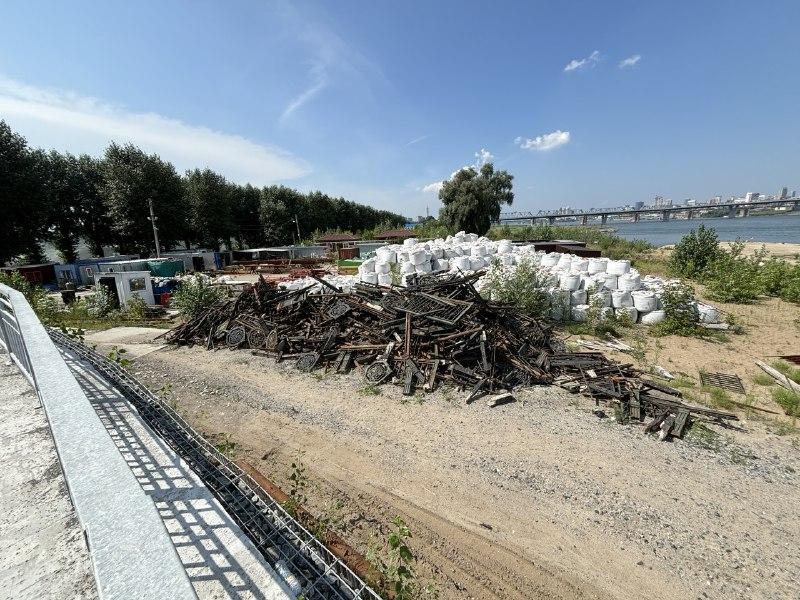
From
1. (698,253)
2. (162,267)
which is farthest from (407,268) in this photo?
(698,253)

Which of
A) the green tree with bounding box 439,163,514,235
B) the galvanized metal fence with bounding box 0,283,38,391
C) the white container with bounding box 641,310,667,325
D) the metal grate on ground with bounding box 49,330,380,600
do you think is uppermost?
the green tree with bounding box 439,163,514,235

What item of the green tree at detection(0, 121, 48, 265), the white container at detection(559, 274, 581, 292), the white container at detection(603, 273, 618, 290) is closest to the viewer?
the white container at detection(559, 274, 581, 292)

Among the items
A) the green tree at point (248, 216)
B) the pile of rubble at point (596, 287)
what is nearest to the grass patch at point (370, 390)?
the pile of rubble at point (596, 287)

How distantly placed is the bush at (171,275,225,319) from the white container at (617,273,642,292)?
17169mm

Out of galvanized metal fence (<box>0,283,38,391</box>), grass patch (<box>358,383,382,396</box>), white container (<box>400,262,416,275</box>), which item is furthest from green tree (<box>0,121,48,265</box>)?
grass patch (<box>358,383,382,396</box>)

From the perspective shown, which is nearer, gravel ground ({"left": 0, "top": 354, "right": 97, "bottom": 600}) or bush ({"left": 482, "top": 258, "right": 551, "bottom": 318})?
gravel ground ({"left": 0, "top": 354, "right": 97, "bottom": 600})

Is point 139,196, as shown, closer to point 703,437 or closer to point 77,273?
point 77,273

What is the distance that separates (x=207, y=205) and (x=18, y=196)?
16.3m

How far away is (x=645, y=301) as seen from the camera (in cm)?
1249

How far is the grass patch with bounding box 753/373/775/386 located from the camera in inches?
328

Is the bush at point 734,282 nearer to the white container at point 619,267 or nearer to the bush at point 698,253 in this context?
the bush at point 698,253

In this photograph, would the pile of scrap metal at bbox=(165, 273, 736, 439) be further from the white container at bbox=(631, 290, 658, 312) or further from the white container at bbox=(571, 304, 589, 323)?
the white container at bbox=(631, 290, 658, 312)

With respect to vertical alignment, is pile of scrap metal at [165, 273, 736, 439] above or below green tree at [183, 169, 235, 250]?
below

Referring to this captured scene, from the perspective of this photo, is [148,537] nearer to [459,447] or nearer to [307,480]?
[307,480]
